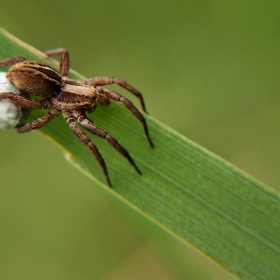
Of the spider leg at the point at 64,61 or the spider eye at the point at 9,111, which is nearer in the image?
the spider eye at the point at 9,111

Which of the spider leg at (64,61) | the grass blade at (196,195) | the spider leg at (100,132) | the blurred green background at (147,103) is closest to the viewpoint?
the grass blade at (196,195)

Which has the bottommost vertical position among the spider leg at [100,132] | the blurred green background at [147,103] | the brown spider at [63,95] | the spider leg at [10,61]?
the blurred green background at [147,103]

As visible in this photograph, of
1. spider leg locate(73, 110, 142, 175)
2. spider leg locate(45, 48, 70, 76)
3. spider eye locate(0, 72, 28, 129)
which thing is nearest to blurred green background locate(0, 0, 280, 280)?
spider leg locate(73, 110, 142, 175)

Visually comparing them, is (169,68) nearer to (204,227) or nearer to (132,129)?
(132,129)

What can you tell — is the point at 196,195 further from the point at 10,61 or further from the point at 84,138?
the point at 10,61

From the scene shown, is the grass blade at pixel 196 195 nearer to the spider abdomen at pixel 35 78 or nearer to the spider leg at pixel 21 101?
the spider abdomen at pixel 35 78

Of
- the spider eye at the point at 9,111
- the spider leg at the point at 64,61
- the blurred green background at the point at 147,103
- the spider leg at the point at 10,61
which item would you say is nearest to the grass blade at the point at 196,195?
the spider leg at the point at 10,61

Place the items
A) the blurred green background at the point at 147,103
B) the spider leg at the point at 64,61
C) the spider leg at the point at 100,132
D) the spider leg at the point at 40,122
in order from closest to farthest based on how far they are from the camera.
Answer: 1. the spider leg at the point at 100,132
2. the spider leg at the point at 40,122
3. the spider leg at the point at 64,61
4. the blurred green background at the point at 147,103

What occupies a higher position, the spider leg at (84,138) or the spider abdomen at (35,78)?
the spider abdomen at (35,78)

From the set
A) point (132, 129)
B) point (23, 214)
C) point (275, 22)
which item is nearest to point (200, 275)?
point (132, 129)
